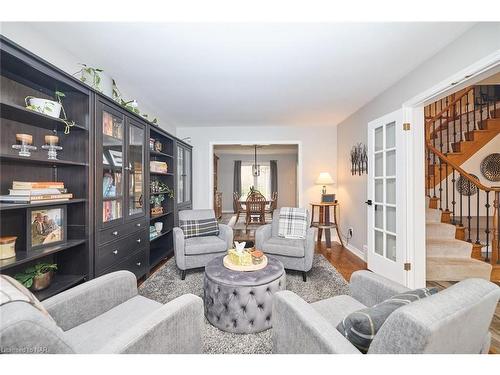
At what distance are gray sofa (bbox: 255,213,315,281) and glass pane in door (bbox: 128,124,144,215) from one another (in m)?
1.50

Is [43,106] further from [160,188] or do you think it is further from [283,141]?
[283,141]

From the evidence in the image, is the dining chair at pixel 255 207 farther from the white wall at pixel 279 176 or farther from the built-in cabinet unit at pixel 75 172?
the white wall at pixel 279 176

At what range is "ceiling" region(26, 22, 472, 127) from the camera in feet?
5.57

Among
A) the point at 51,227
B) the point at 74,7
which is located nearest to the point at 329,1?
the point at 74,7

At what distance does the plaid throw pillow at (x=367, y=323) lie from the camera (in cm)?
86

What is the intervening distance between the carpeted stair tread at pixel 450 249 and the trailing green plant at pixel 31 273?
13.1 feet

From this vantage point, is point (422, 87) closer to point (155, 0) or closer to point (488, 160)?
point (155, 0)

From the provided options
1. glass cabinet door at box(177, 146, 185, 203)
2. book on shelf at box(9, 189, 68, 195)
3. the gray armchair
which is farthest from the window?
book on shelf at box(9, 189, 68, 195)

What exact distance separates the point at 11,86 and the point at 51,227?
1041 millimetres

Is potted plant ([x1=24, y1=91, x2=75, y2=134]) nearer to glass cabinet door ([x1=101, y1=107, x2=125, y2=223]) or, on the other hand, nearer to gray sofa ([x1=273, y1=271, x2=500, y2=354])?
glass cabinet door ([x1=101, y1=107, x2=125, y2=223])

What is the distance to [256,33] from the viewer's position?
1726mm

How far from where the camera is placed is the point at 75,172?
1835mm

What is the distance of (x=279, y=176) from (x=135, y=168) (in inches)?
261

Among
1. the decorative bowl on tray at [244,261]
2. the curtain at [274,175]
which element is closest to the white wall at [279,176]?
the curtain at [274,175]
